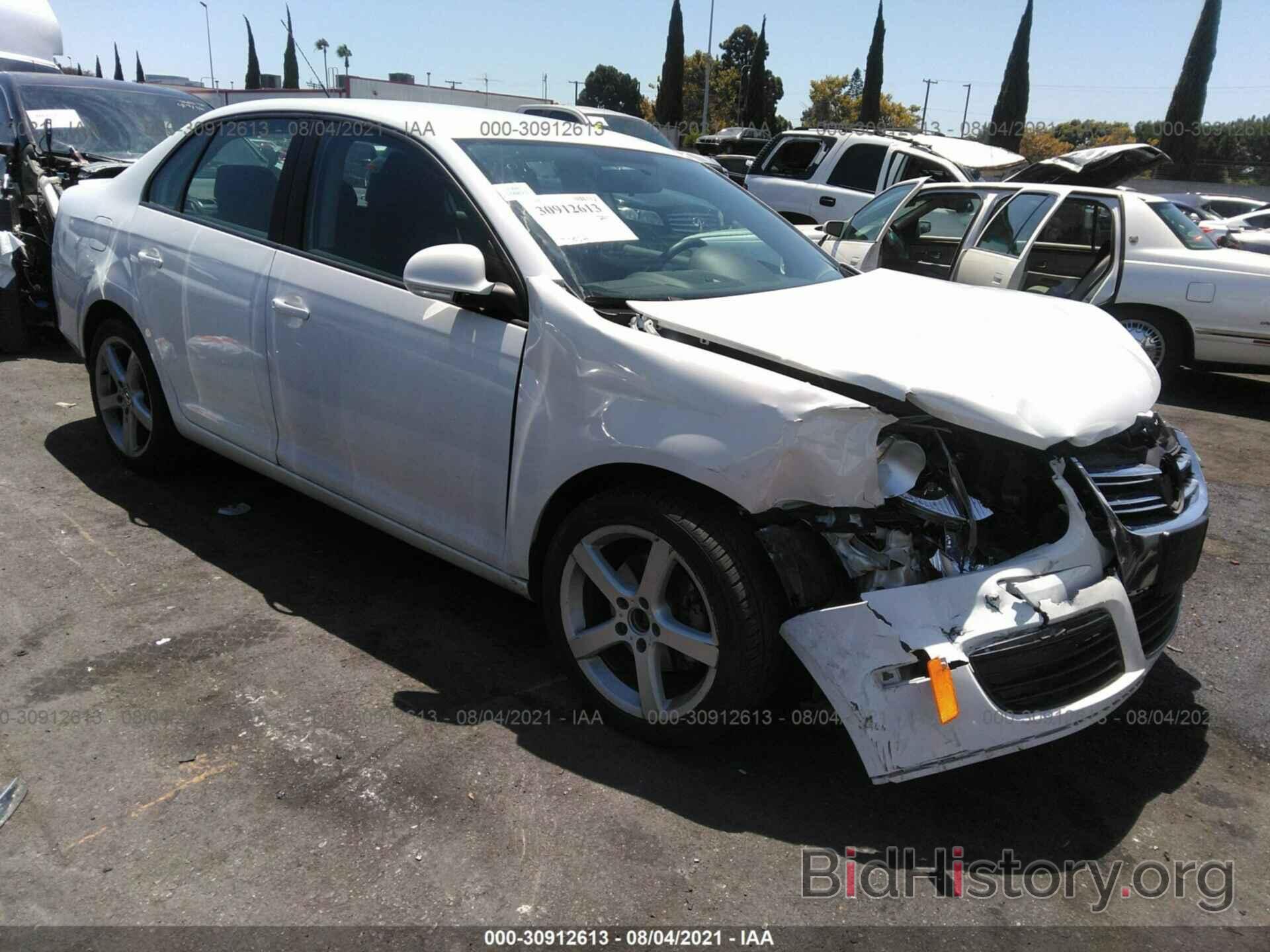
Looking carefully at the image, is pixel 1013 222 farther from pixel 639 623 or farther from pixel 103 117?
pixel 103 117

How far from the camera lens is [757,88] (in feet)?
190

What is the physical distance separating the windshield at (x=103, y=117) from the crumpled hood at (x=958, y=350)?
677cm

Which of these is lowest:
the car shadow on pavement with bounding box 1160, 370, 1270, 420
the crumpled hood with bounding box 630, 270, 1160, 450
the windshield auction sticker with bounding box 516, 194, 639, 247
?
the car shadow on pavement with bounding box 1160, 370, 1270, 420

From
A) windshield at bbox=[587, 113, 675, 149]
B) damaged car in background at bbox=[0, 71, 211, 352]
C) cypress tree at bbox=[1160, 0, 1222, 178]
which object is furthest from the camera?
cypress tree at bbox=[1160, 0, 1222, 178]

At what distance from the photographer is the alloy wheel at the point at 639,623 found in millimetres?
2812

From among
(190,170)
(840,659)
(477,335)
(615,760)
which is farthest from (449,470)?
(190,170)

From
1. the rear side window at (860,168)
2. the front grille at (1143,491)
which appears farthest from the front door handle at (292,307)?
the rear side window at (860,168)

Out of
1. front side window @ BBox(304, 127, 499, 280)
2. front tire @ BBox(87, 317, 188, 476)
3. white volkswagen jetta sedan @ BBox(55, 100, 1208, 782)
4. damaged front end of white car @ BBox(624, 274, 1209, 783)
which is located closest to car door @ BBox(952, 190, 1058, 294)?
white volkswagen jetta sedan @ BBox(55, 100, 1208, 782)

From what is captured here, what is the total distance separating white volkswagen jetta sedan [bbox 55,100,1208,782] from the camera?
8.30 ft

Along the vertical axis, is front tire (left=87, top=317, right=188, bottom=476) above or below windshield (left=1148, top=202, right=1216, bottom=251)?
below

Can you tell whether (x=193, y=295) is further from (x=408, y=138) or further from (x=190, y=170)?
(x=408, y=138)

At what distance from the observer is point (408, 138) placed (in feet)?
11.6

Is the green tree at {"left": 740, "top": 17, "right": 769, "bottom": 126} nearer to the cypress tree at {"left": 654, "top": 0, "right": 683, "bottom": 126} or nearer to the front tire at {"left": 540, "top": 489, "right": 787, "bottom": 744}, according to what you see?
the cypress tree at {"left": 654, "top": 0, "right": 683, "bottom": 126}

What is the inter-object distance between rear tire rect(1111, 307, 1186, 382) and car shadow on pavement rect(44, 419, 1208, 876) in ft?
16.6
